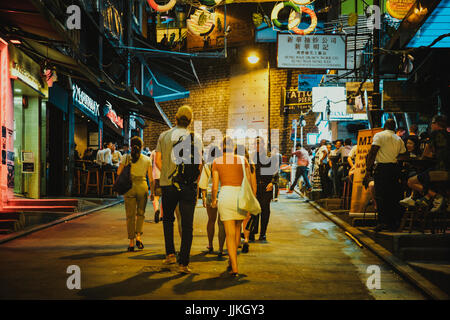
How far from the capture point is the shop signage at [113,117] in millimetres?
21809

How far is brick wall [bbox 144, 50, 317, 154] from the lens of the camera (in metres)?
30.5

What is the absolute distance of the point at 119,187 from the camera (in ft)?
24.6

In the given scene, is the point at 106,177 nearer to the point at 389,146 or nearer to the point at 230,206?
the point at 389,146

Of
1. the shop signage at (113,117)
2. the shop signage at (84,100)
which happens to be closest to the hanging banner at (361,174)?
the shop signage at (84,100)

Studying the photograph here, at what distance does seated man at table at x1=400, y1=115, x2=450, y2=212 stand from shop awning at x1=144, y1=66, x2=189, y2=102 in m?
16.4

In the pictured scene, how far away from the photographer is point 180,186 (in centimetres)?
600

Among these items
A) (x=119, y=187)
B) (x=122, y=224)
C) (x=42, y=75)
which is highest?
(x=42, y=75)

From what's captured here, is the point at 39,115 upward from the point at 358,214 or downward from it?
upward

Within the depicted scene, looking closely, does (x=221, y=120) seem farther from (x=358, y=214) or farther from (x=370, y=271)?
(x=370, y=271)

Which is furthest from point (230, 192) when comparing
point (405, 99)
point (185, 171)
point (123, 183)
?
point (405, 99)

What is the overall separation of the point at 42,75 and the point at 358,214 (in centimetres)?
930
